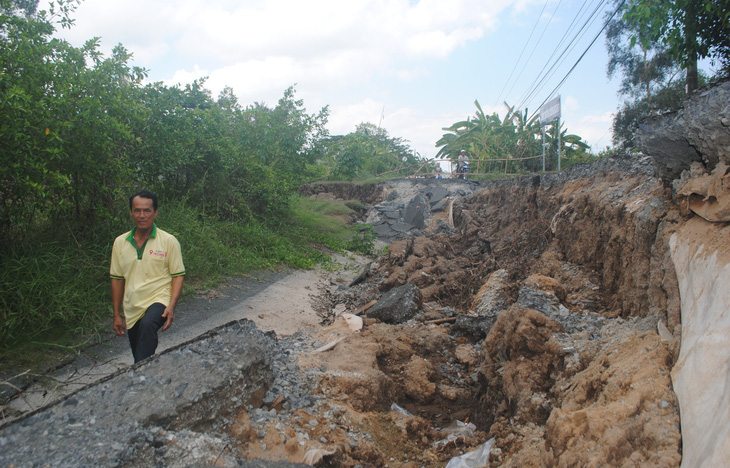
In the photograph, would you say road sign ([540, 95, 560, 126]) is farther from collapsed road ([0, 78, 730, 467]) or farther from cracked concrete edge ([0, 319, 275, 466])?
cracked concrete edge ([0, 319, 275, 466])

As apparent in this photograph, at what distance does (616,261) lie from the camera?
5.04 metres

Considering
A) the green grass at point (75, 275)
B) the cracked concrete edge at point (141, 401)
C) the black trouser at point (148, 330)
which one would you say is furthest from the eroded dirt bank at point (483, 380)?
the green grass at point (75, 275)

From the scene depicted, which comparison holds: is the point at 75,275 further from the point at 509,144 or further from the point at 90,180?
the point at 509,144

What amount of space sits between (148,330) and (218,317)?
11.7 feet

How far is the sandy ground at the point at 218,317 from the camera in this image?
4328 millimetres

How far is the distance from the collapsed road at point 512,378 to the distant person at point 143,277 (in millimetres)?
387

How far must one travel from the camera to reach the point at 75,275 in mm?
6078

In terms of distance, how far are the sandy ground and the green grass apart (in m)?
0.27

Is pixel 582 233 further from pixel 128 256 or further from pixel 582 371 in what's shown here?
pixel 128 256

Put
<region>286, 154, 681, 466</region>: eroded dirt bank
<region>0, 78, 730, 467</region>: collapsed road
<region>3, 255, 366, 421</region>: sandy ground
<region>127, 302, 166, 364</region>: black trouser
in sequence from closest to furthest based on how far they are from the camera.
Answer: <region>0, 78, 730, 467</region>: collapsed road, <region>286, 154, 681, 466</region>: eroded dirt bank, <region>127, 302, 166, 364</region>: black trouser, <region>3, 255, 366, 421</region>: sandy ground

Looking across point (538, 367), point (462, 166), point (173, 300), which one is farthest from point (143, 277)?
point (462, 166)

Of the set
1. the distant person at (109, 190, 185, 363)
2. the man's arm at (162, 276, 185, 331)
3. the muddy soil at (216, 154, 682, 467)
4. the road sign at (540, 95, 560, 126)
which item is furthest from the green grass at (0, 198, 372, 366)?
the road sign at (540, 95, 560, 126)

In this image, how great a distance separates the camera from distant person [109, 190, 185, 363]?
3.48m

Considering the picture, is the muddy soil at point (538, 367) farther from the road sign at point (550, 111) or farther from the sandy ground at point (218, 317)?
the road sign at point (550, 111)
